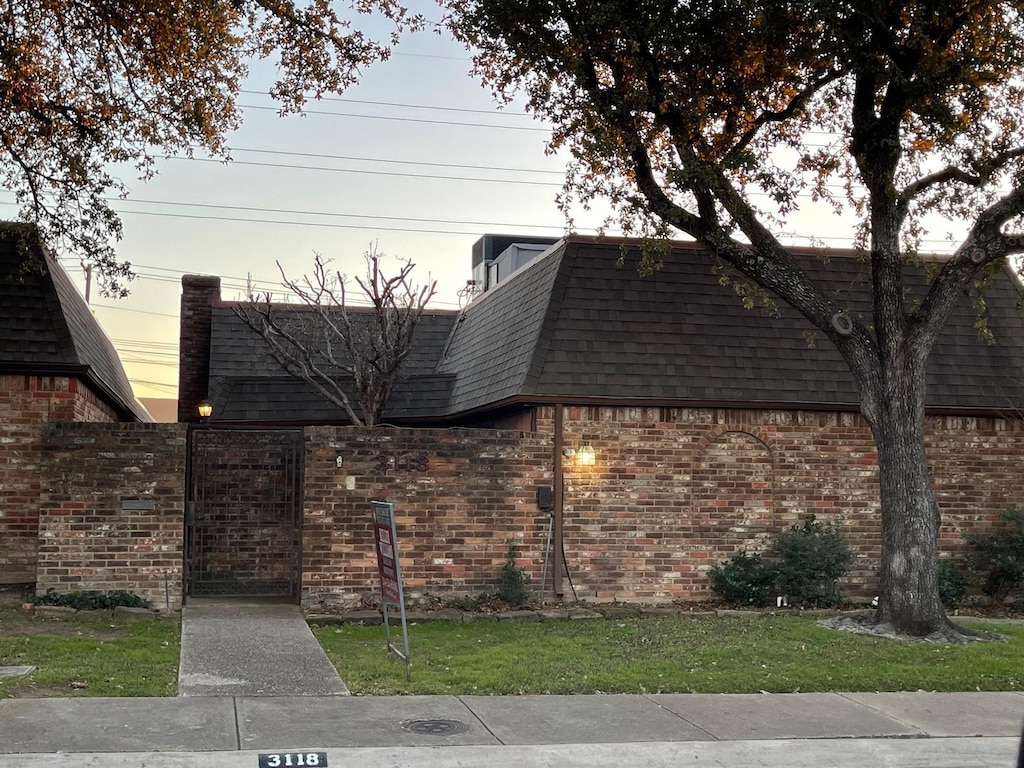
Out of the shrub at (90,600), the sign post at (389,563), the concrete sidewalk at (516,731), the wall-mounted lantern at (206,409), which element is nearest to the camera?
the concrete sidewalk at (516,731)

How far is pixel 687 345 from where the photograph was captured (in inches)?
609

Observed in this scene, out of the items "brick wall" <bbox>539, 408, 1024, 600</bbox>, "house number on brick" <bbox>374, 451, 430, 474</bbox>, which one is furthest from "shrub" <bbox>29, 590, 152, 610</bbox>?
"brick wall" <bbox>539, 408, 1024, 600</bbox>

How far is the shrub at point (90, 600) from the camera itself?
41.6 feet

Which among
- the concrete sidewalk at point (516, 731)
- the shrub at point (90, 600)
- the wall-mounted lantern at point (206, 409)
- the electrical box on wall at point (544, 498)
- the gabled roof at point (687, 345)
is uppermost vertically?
the gabled roof at point (687, 345)

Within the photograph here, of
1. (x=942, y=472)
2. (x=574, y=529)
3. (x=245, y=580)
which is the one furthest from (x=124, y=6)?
(x=942, y=472)

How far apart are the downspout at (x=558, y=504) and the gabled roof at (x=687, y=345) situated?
1.32 ft

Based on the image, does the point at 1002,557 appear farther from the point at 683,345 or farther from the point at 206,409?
the point at 206,409

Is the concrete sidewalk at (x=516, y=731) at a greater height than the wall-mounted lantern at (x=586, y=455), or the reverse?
the wall-mounted lantern at (x=586, y=455)

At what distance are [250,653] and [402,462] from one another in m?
4.13

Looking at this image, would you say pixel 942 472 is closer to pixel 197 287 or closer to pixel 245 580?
pixel 245 580

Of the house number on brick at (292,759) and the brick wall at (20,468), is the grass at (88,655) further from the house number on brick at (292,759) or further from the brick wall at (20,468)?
the house number on brick at (292,759)

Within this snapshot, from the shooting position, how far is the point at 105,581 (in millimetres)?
13031

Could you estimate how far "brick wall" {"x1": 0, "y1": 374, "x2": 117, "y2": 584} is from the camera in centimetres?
1391

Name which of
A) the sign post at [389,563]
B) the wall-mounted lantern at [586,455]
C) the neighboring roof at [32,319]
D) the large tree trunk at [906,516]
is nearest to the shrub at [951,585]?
the large tree trunk at [906,516]
